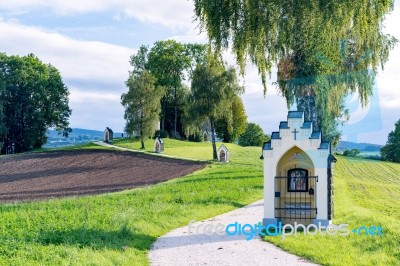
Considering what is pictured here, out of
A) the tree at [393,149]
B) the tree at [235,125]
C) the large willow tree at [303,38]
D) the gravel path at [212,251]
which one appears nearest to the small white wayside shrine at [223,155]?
the large willow tree at [303,38]

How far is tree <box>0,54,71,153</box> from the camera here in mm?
67875

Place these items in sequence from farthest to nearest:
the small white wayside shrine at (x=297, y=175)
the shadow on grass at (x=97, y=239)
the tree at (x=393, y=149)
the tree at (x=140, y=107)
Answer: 1. the tree at (x=393, y=149)
2. the tree at (x=140, y=107)
3. the small white wayside shrine at (x=297, y=175)
4. the shadow on grass at (x=97, y=239)

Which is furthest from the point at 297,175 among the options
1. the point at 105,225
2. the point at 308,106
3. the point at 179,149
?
the point at 179,149

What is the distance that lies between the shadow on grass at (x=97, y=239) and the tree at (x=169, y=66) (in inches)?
2262

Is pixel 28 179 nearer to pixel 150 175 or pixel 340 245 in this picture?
pixel 150 175

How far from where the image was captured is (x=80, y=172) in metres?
38.7

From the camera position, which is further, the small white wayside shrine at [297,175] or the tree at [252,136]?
the tree at [252,136]

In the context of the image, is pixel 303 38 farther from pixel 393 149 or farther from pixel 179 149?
pixel 393 149

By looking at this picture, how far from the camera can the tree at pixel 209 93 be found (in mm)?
43812

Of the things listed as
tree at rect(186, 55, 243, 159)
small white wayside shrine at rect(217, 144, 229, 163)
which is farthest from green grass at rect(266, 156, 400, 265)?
small white wayside shrine at rect(217, 144, 229, 163)

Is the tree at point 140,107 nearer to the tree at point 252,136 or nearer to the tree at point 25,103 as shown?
the tree at point 25,103

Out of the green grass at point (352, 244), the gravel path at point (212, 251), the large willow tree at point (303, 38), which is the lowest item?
the gravel path at point (212, 251)

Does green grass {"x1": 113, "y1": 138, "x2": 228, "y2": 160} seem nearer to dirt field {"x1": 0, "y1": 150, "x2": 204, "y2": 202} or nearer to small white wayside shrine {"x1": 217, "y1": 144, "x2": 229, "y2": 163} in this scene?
small white wayside shrine {"x1": 217, "y1": 144, "x2": 229, "y2": 163}

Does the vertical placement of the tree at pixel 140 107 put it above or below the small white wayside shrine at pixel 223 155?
above
